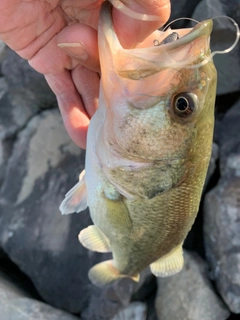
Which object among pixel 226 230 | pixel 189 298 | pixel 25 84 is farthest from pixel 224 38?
pixel 189 298

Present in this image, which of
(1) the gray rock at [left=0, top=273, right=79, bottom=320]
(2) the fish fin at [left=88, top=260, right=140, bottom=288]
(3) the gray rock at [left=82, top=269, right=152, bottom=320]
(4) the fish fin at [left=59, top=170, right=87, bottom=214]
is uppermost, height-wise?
(4) the fish fin at [left=59, top=170, right=87, bottom=214]

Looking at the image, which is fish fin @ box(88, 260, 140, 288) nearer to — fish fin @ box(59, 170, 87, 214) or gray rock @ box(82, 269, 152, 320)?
fish fin @ box(59, 170, 87, 214)

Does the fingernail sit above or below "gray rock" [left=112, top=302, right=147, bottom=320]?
above

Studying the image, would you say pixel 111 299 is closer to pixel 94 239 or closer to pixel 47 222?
pixel 47 222

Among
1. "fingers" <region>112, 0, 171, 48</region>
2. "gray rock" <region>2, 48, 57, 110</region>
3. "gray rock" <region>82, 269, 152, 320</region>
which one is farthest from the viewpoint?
"gray rock" <region>2, 48, 57, 110</region>

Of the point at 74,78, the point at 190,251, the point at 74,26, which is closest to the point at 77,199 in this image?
the point at 74,78

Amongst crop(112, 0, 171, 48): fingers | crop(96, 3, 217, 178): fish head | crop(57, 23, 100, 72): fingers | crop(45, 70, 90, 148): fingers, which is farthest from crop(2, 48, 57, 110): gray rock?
crop(96, 3, 217, 178): fish head

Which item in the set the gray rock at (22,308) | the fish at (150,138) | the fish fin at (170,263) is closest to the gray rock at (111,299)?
the gray rock at (22,308)
